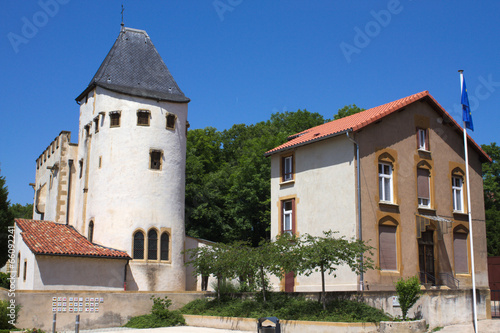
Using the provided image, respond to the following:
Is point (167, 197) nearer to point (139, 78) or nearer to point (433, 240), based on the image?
point (139, 78)

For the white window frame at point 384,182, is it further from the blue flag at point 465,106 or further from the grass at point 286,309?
the grass at point 286,309

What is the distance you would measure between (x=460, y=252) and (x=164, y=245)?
16.3 metres

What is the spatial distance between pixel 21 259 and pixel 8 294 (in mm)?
7943

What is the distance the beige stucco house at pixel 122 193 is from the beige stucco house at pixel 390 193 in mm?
6427

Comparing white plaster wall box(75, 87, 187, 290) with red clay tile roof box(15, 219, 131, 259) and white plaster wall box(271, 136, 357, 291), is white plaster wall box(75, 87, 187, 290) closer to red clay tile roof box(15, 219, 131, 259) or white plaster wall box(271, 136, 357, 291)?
red clay tile roof box(15, 219, 131, 259)

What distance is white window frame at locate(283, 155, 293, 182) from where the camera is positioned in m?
30.4

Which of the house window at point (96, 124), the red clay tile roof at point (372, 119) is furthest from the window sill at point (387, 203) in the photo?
the house window at point (96, 124)

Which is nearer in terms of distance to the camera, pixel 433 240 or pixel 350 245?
pixel 350 245

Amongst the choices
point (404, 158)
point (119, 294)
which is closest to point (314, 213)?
point (404, 158)

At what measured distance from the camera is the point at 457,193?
30.3 metres

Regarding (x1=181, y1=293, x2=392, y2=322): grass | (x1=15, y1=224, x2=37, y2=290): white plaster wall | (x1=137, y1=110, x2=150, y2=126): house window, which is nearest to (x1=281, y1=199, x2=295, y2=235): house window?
(x1=181, y1=293, x2=392, y2=322): grass

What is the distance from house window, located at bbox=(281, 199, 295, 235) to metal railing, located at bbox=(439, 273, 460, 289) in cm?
783

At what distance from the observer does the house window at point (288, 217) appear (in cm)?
2945

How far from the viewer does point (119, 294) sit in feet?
83.4
